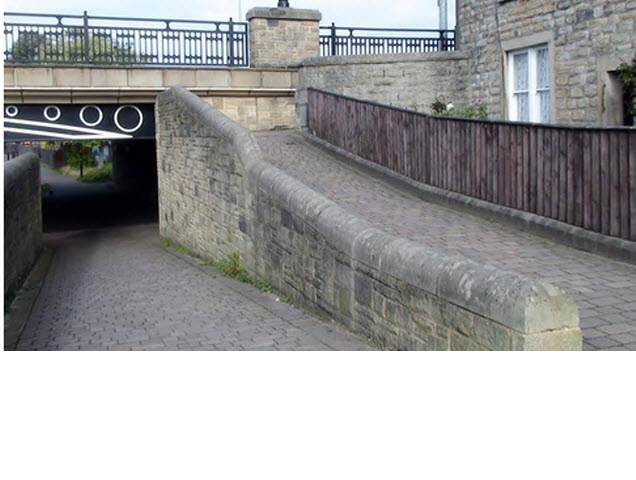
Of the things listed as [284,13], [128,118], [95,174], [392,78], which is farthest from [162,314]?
[95,174]

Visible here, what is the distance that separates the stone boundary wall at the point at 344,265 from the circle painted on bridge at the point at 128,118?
2.70 metres

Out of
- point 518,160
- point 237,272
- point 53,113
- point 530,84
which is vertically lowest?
point 237,272

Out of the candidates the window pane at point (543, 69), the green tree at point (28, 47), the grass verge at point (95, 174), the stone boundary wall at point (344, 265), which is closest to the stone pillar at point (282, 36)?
the stone boundary wall at point (344, 265)

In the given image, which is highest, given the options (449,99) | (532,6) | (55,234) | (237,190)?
(532,6)

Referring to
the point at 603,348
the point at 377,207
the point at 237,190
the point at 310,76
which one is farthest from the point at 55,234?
the point at 603,348

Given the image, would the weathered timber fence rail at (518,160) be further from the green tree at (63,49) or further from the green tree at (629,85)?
the green tree at (63,49)

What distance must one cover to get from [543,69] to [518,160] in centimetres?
548

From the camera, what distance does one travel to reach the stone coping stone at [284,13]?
1994cm

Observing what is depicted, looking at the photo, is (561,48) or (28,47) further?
(28,47)

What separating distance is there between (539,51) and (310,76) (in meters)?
5.60

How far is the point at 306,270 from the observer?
9.38m

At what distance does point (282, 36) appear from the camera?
20.2 metres

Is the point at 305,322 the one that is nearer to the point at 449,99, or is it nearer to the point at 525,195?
the point at 525,195

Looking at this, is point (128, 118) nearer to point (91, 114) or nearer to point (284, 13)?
point (91, 114)
